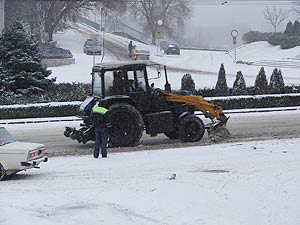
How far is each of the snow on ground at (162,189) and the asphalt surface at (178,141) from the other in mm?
2415

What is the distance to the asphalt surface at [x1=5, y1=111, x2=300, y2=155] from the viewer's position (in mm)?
20078

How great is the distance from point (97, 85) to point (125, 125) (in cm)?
177

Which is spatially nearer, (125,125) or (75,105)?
(125,125)

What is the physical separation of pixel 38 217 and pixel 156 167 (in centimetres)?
517

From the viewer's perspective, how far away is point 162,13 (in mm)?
93625

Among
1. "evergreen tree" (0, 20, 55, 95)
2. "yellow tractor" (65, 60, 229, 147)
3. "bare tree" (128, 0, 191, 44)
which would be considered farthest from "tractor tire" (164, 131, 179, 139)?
"bare tree" (128, 0, 191, 44)

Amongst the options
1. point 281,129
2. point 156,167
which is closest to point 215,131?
point 281,129

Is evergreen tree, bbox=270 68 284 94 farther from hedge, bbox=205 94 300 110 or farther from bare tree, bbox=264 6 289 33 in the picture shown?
bare tree, bbox=264 6 289 33

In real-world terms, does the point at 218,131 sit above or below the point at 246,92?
below

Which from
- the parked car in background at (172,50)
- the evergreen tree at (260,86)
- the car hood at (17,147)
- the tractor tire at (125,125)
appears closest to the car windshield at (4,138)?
the car hood at (17,147)

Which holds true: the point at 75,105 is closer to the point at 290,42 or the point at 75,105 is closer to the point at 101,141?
the point at 101,141

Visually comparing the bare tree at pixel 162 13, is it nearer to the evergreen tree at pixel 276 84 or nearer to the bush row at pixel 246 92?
the evergreen tree at pixel 276 84

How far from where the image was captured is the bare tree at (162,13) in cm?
9275

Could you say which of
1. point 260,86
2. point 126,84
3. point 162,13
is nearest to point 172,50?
point 162,13
